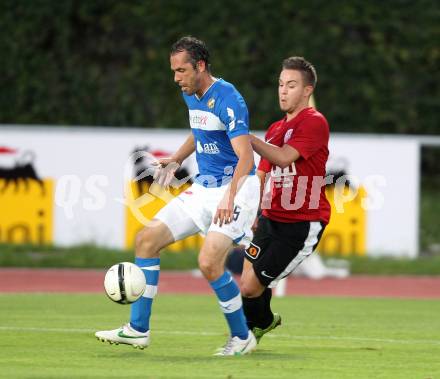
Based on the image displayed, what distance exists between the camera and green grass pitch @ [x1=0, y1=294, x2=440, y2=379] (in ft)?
26.2

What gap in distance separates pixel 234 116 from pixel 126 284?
1.46 metres

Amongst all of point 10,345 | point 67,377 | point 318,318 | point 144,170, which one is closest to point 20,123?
point 144,170

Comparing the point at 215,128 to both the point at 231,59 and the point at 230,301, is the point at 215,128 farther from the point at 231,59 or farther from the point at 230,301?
the point at 231,59

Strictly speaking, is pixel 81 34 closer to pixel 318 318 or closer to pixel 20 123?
pixel 20 123

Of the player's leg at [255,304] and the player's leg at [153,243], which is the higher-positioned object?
the player's leg at [153,243]

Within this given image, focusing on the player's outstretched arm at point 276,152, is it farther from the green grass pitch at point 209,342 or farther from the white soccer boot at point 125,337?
the white soccer boot at point 125,337

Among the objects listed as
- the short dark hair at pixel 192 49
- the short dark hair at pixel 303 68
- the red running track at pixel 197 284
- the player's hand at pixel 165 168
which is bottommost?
the red running track at pixel 197 284

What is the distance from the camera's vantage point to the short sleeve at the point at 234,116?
8633 mm

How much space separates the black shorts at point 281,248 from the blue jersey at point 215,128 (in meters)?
0.59

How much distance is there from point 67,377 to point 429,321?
5.77 m

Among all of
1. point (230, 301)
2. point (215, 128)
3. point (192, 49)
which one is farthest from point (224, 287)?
point (192, 49)

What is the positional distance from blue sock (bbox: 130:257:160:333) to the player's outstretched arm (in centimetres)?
115

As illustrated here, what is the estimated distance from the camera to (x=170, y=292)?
52.1 ft

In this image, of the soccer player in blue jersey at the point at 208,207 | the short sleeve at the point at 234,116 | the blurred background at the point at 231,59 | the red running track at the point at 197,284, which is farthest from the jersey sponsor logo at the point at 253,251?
the blurred background at the point at 231,59
